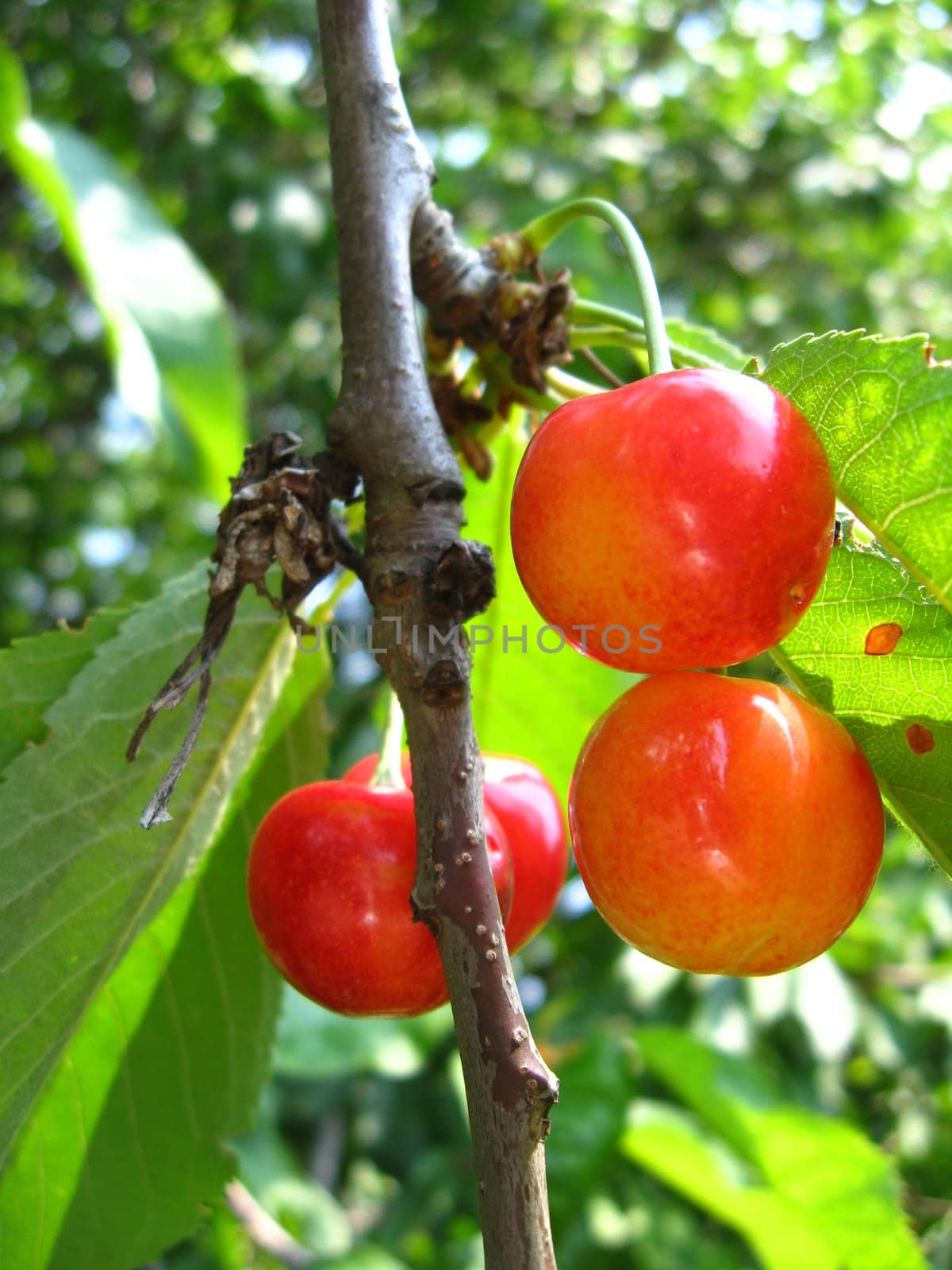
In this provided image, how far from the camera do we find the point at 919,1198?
10.9 feet

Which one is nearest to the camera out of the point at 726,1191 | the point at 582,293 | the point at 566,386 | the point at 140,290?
the point at 566,386

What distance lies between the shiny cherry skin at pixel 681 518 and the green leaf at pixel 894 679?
0.31 feet

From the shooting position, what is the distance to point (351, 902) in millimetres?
1020

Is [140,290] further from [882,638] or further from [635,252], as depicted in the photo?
[882,638]

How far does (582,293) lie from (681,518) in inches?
82.7

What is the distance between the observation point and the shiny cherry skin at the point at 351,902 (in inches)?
39.9

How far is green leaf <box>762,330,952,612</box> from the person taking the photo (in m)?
0.87

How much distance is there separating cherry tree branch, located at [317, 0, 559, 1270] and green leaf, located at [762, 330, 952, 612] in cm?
32

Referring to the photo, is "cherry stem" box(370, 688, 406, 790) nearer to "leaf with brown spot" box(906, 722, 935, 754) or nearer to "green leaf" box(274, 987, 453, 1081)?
"leaf with brown spot" box(906, 722, 935, 754)

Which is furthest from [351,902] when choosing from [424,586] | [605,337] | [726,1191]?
[726,1191]

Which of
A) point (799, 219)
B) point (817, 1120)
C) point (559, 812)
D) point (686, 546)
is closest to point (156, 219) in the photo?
point (559, 812)

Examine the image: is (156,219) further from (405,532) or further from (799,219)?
(799,219)

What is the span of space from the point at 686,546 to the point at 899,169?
5011 mm

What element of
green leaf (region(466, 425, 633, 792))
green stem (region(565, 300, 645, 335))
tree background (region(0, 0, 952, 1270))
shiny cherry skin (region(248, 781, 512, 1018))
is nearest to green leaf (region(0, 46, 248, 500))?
tree background (region(0, 0, 952, 1270))
